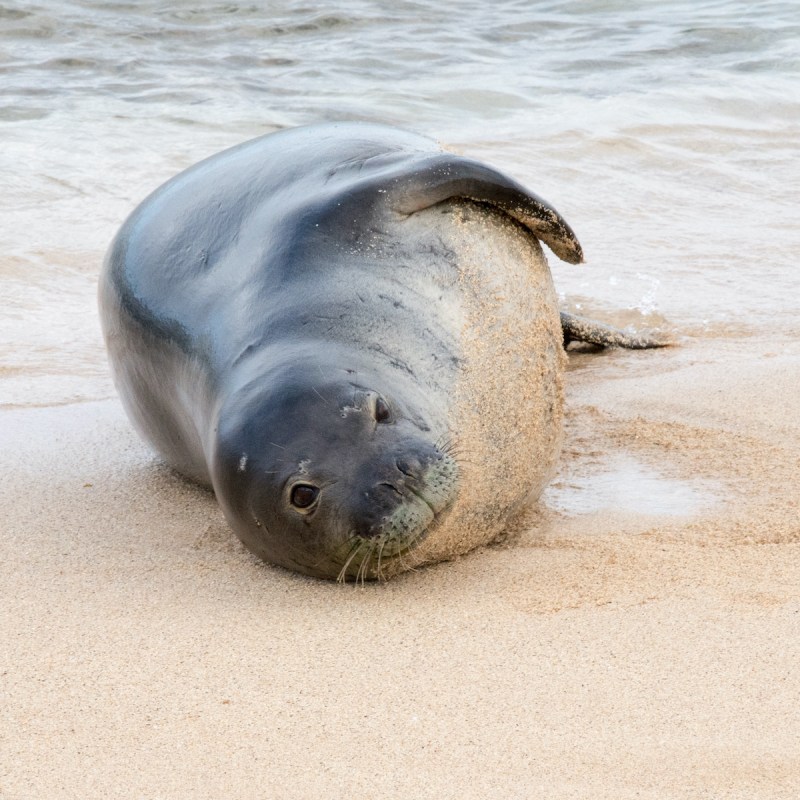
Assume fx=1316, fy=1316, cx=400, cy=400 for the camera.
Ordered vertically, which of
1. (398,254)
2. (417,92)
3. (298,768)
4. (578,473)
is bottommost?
(417,92)

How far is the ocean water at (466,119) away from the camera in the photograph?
6.59 meters

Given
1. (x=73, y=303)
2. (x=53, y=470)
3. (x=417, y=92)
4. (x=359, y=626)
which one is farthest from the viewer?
(x=417, y=92)

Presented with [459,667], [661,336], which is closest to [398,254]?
[459,667]

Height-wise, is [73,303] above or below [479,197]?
below

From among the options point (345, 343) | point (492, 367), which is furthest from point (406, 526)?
point (492, 367)

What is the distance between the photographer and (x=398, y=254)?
360 centimetres

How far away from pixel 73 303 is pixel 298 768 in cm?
480

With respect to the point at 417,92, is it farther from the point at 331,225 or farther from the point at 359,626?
the point at 359,626

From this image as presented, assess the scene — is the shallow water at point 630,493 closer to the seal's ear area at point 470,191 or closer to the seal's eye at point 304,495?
the seal's ear area at point 470,191

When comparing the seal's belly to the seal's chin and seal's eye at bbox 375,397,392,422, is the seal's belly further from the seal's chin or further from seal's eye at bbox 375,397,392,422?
seal's eye at bbox 375,397,392,422

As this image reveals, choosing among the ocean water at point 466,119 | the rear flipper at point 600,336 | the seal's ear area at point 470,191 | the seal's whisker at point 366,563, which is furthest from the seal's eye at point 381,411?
the ocean water at point 466,119

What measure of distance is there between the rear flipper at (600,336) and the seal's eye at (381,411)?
7.83 feet

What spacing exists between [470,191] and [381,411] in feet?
3.12

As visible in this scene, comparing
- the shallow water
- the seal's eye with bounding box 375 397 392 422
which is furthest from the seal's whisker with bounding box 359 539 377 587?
the shallow water
